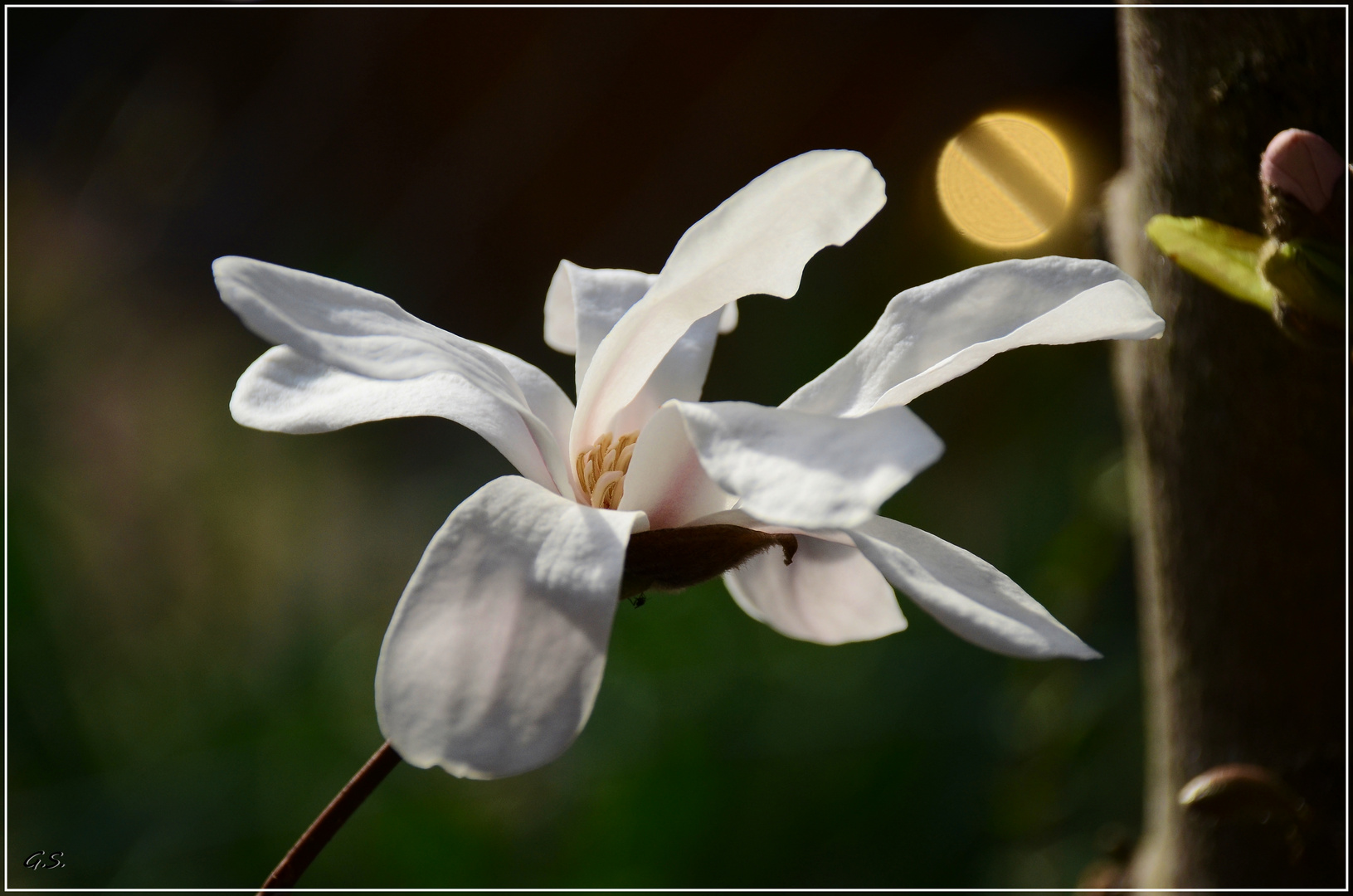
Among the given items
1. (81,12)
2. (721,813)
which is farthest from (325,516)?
(81,12)

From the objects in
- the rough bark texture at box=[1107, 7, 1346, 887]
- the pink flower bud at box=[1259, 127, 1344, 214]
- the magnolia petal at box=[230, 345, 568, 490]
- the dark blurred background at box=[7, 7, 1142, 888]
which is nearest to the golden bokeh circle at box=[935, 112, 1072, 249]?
the dark blurred background at box=[7, 7, 1142, 888]

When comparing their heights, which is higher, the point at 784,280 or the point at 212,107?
the point at 212,107

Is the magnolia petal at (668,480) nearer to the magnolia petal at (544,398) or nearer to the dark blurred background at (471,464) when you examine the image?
the magnolia petal at (544,398)

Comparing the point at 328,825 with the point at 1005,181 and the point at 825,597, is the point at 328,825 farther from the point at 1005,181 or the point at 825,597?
the point at 1005,181

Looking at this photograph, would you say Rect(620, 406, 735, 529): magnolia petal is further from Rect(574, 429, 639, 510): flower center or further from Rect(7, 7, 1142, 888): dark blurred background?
Rect(7, 7, 1142, 888): dark blurred background

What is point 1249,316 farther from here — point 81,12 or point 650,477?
point 81,12
